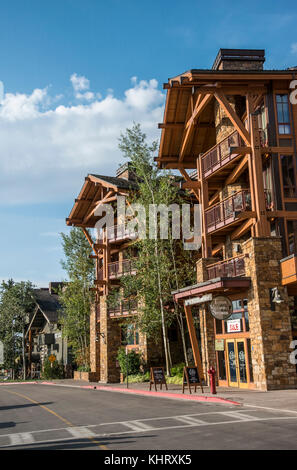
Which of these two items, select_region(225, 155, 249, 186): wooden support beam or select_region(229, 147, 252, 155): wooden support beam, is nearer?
select_region(229, 147, 252, 155): wooden support beam

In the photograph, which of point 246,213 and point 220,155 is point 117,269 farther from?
point 246,213

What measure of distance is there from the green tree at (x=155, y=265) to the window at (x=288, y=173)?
8.23 m

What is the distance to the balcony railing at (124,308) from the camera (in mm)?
34750

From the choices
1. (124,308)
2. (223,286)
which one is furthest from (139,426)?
(124,308)

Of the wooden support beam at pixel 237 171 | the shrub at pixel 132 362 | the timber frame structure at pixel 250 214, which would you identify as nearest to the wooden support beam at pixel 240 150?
the timber frame structure at pixel 250 214

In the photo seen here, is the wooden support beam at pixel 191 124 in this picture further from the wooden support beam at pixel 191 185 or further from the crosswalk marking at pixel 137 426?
the crosswalk marking at pixel 137 426

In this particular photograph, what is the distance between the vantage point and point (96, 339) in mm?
41062

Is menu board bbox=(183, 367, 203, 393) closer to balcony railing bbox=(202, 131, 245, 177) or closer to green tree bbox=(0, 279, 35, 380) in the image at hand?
balcony railing bbox=(202, 131, 245, 177)

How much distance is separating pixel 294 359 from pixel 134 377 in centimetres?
1510

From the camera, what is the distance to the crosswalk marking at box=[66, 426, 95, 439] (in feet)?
35.9

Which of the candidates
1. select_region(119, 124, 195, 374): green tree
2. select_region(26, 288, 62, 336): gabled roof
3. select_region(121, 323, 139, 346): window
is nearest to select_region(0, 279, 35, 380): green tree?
select_region(26, 288, 62, 336): gabled roof

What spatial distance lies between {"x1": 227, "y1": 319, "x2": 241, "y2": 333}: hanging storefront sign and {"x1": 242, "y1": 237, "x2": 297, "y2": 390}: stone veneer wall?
1.90m

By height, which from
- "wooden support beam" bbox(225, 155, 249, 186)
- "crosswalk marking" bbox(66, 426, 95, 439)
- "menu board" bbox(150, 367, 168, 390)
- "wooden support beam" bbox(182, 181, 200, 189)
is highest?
"wooden support beam" bbox(182, 181, 200, 189)

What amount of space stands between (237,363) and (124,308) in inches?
575
